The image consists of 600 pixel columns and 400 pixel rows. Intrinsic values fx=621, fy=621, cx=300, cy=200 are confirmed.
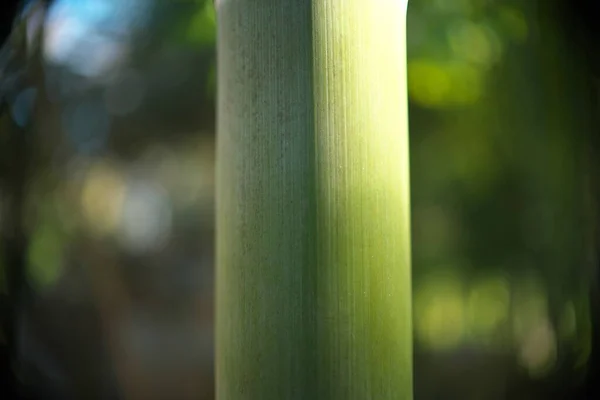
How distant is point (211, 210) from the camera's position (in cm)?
101

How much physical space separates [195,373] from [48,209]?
0.39m

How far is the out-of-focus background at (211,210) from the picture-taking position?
3.25 feet

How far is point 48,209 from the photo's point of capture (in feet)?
3.59

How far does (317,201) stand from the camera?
21.3 inches

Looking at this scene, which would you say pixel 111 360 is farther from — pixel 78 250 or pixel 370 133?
pixel 370 133

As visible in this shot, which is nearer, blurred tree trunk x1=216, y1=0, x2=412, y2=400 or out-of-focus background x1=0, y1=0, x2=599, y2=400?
blurred tree trunk x1=216, y1=0, x2=412, y2=400

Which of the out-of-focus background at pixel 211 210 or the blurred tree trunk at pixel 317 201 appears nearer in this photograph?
the blurred tree trunk at pixel 317 201

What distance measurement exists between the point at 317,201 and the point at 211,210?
1.63 ft

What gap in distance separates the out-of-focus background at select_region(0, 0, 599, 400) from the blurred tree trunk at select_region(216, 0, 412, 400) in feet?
1.40

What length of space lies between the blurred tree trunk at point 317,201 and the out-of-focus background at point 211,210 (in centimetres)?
43

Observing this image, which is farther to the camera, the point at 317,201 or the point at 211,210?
the point at 211,210

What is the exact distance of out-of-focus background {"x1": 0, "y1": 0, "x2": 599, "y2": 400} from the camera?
39.0 inches

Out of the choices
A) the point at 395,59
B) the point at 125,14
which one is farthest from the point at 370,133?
the point at 125,14

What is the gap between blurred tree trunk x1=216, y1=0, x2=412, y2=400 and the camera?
1.77ft
